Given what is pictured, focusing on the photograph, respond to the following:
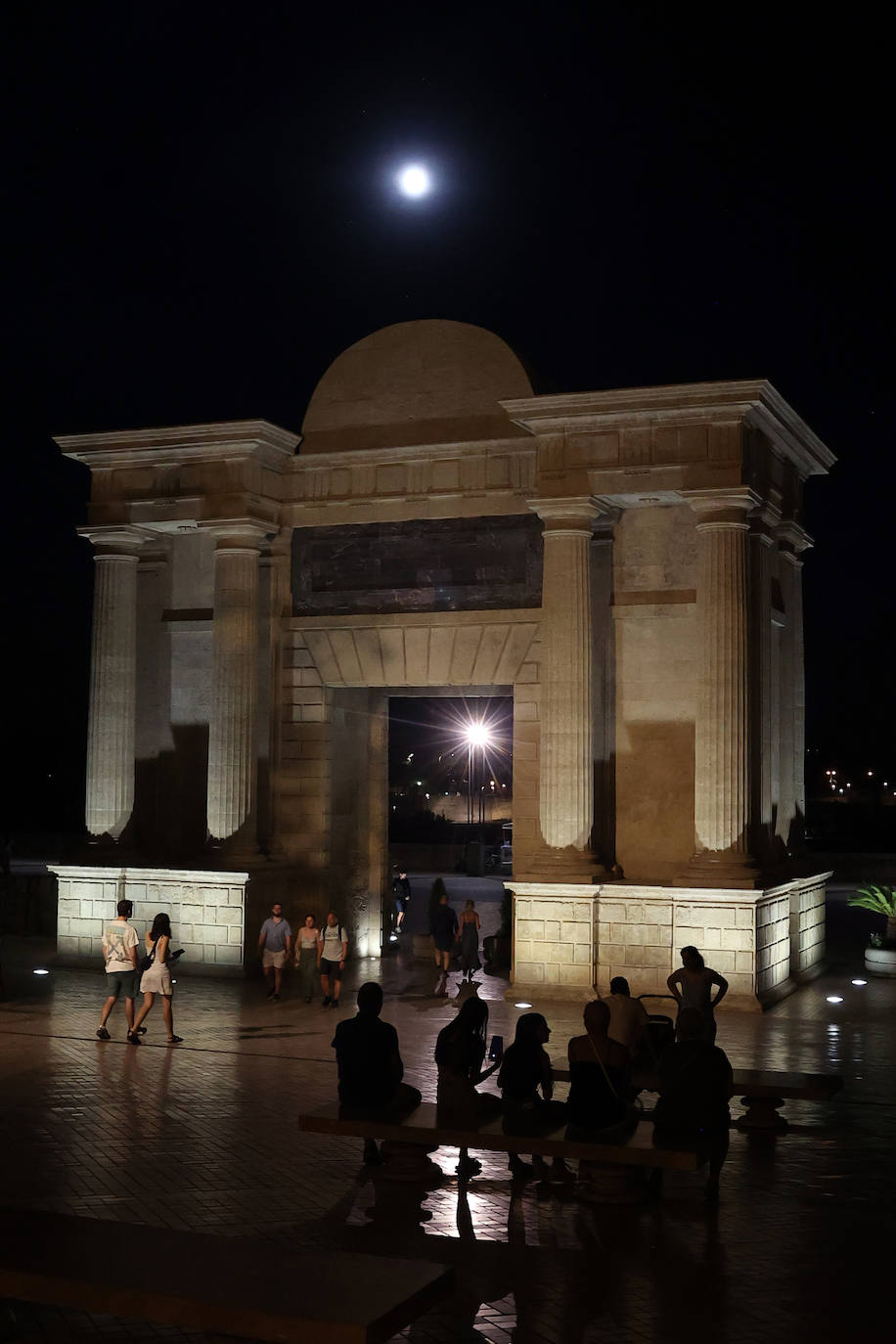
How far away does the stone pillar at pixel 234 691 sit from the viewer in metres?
23.6

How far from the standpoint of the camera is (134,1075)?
586 inches

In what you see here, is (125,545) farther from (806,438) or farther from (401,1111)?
(401,1111)

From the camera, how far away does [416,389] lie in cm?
2427

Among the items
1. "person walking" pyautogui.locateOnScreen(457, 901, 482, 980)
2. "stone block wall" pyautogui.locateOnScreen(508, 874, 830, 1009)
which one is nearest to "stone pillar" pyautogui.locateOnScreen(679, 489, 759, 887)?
"stone block wall" pyautogui.locateOnScreen(508, 874, 830, 1009)

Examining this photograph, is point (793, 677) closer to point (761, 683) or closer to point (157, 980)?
point (761, 683)

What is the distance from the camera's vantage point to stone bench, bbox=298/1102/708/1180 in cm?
970

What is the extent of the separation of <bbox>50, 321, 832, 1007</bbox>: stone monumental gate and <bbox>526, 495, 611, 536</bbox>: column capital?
4cm

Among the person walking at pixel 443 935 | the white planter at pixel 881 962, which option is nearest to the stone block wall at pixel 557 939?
the person walking at pixel 443 935

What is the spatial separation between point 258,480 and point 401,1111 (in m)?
14.9

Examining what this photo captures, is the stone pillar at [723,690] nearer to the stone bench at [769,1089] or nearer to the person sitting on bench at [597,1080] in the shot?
the stone bench at [769,1089]

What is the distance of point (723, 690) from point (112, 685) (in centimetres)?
1014

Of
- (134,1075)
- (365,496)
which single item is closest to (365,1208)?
(134,1075)

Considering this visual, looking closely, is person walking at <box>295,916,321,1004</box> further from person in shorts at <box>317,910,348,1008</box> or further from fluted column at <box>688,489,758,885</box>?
fluted column at <box>688,489,758,885</box>

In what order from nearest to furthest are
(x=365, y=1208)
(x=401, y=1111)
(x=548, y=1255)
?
1. (x=548, y=1255)
2. (x=365, y=1208)
3. (x=401, y=1111)
